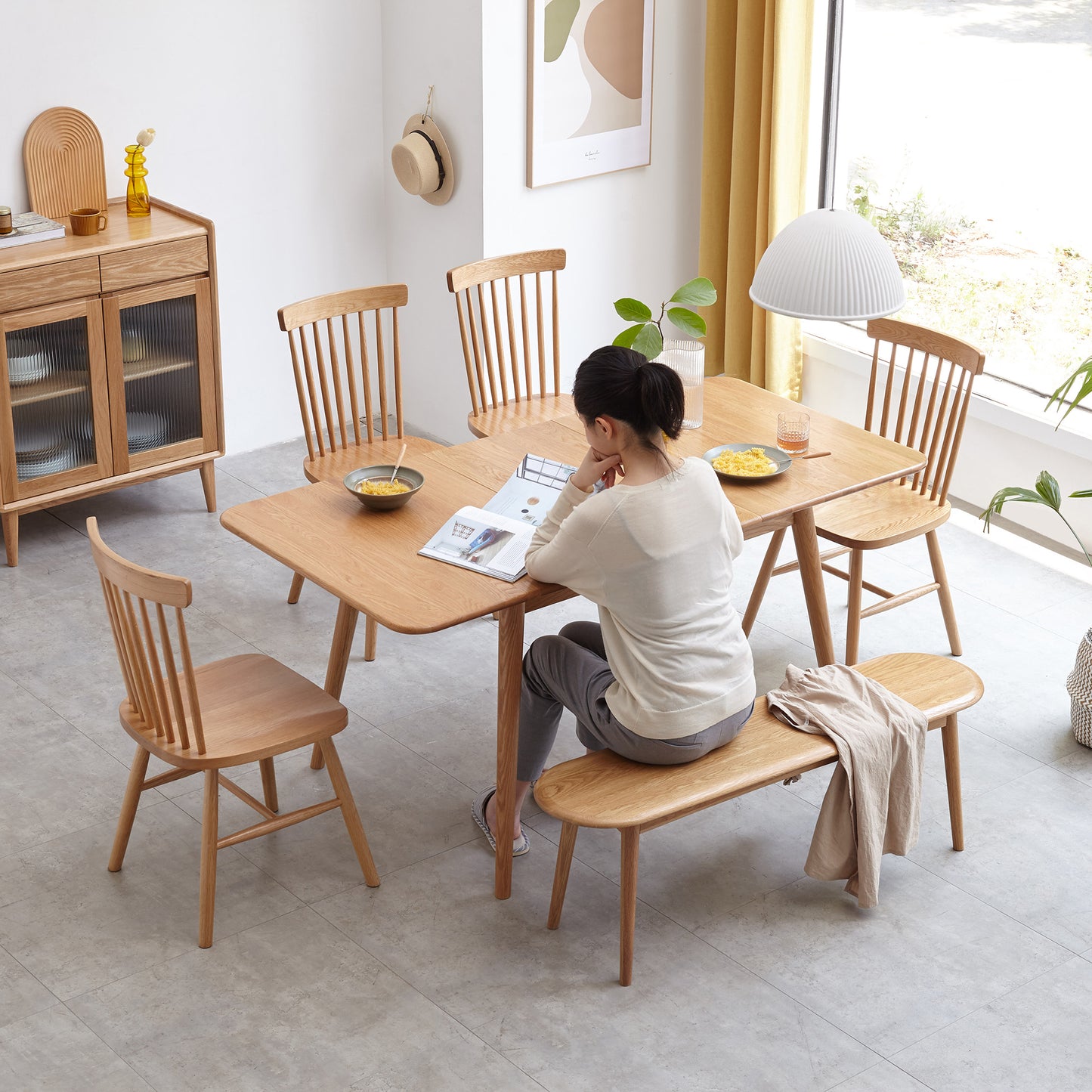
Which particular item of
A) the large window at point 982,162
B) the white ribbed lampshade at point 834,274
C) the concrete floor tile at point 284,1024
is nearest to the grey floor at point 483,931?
the concrete floor tile at point 284,1024

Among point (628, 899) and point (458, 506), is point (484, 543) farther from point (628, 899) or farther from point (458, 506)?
point (628, 899)

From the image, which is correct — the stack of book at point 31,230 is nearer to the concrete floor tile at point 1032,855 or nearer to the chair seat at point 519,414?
the chair seat at point 519,414

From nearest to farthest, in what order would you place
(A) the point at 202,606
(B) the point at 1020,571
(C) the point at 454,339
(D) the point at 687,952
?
(D) the point at 687,952 → (A) the point at 202,606 → (B) the point at 1020,571 → (C) the point at 454,339

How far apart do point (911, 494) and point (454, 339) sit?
6.14 ft

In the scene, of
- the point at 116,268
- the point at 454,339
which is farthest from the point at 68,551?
the point at 454,339

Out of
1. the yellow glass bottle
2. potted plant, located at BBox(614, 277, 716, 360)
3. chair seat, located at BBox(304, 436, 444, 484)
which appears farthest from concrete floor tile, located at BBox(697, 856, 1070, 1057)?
the yellow glass bottle

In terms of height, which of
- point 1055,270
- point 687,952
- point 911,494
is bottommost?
point 687,952

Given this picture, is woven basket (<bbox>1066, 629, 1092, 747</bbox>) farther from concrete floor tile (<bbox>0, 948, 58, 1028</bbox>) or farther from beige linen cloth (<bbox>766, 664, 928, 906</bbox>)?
concrete floor tile (<bbox>0, 948, 58, 1028</bbox>)

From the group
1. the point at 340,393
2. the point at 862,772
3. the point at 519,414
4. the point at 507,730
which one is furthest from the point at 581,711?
the point at 519,414

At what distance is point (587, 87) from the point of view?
4.97 metres

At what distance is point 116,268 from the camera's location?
4.37 metres

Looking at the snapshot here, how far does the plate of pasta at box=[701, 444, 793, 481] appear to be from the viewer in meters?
3.40

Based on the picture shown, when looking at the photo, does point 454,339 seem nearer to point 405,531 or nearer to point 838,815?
point 405,531

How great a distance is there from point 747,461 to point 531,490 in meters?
0.54
